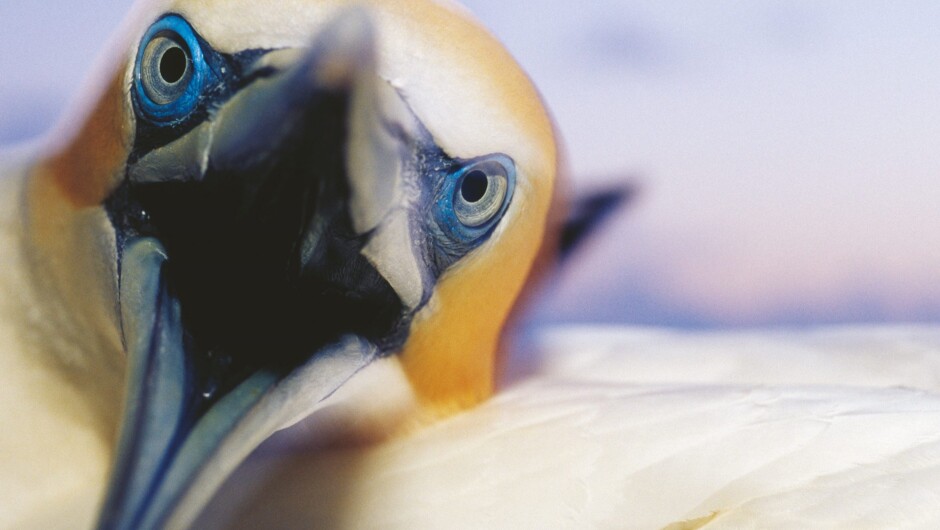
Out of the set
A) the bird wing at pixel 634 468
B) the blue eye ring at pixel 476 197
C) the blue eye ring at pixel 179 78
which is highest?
the blue eye ring at pixel 179 78

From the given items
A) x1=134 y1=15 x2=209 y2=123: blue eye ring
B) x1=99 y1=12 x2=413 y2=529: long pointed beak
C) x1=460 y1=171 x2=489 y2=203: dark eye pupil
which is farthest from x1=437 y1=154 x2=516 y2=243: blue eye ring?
x1=134 y1=15 x2=209 y2=123: blue eye ring

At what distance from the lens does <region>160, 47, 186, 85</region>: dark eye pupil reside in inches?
40.8

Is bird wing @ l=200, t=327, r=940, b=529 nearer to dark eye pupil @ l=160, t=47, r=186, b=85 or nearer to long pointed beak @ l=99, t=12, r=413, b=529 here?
long pointed beak @ l=99, t=12, r=413, b=529

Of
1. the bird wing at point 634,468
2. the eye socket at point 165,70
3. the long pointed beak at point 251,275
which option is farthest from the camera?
the bird wing at point 634,468

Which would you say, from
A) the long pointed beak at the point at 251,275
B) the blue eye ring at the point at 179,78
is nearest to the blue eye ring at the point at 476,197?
the long pointed beak at the point at 251,275

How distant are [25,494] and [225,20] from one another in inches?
29.6

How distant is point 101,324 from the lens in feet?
4.07

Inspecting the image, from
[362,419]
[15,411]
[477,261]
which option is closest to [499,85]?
[477,261]

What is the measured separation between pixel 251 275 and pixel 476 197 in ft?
0.99

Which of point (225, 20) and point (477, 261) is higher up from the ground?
point (225, 20)

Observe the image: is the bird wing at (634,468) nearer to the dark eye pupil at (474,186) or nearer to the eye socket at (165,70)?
the dark eye pupil at (474,186)

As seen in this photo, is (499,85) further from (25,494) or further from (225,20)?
(25,494)

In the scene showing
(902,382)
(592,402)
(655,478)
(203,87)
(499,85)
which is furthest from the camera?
(902,382)

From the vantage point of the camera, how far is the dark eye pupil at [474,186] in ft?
3.83
